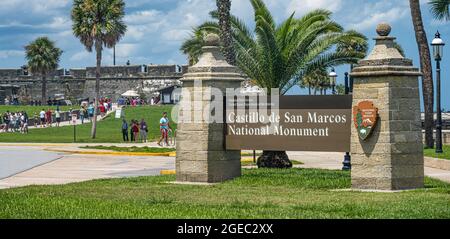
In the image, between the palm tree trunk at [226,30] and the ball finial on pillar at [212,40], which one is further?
the palm tree trunk at [226,30]

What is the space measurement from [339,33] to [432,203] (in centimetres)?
1060

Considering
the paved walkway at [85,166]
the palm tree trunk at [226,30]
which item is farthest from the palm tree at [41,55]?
the palm tree trunk at [226,30]

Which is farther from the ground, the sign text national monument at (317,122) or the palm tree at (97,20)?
the palm tree at (97,20)

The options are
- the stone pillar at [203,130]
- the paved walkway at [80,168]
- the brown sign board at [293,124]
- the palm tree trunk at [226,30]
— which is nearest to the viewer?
the brown sign board at [293,124]

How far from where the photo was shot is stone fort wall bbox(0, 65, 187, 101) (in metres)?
101

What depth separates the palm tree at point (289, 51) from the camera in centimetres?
2338

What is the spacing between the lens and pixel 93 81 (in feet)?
344

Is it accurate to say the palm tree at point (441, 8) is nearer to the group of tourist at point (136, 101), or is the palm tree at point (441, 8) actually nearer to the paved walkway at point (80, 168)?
the paved walkway at point (80, 168)

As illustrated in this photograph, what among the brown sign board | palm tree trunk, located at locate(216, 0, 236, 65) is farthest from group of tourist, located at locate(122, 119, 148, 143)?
the brown sign board

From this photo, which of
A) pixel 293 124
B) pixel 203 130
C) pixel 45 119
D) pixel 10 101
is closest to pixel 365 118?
pixel 293 124

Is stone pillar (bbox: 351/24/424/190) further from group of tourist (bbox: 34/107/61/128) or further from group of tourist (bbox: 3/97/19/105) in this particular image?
group of tourist (bbox: 3/97/19/105)

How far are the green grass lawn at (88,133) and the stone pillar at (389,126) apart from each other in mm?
32549

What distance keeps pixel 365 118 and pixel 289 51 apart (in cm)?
730
